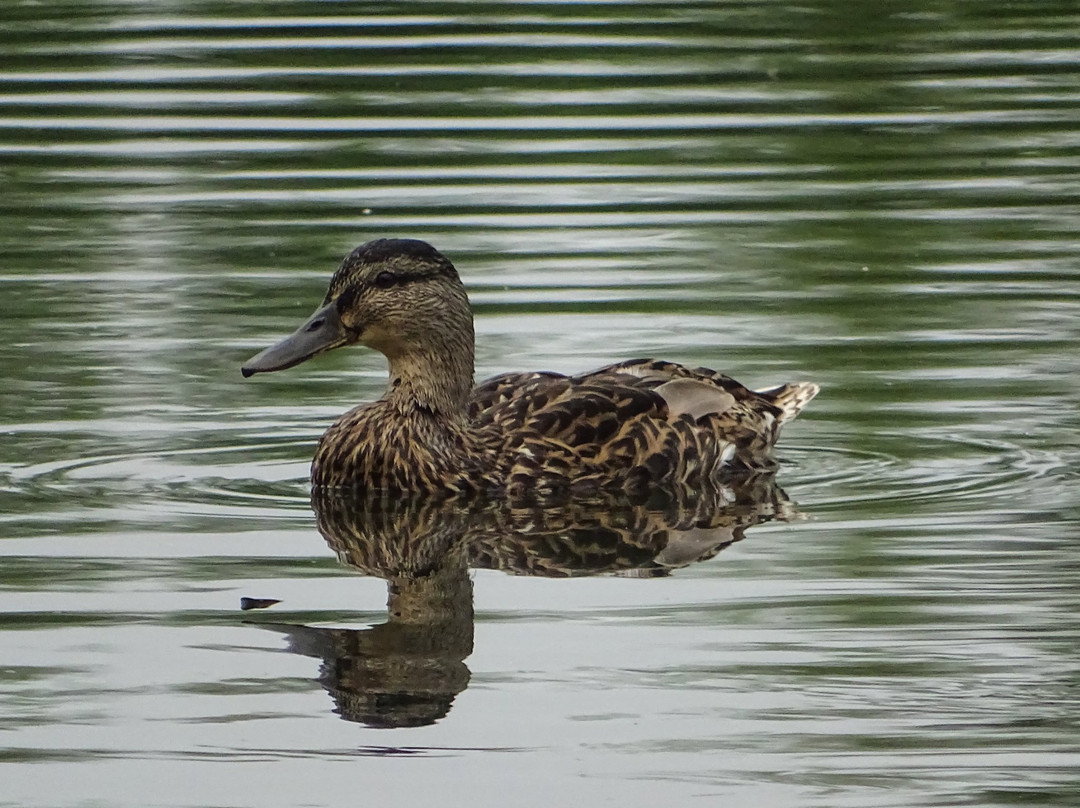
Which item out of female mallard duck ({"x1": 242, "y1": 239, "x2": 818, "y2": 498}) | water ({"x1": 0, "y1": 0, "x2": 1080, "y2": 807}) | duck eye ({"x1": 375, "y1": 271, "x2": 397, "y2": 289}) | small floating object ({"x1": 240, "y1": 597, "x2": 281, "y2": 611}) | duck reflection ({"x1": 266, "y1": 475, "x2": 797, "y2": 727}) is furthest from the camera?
duck eye ({"x1": 375, "y1": 271, "x2": 397, "y2": 289})

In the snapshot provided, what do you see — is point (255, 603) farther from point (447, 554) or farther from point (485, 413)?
point (485, 413)

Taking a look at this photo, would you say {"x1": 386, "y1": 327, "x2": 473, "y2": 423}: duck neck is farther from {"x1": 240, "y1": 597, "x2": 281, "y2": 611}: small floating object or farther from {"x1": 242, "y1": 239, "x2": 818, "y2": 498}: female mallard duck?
{"x1": 240, "y1": 597, "x2": 281, "y2": 611}: small floating object

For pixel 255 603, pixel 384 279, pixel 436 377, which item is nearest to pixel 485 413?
pixel 436 377

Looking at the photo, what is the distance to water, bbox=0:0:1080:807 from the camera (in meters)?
6.86

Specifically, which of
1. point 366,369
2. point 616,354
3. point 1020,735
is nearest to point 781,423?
point 616,354

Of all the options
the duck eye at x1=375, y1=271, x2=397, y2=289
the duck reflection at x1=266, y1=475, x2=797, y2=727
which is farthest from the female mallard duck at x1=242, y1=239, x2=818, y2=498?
the duck reflection at x1=266, y1=475, x2=797, y2=727

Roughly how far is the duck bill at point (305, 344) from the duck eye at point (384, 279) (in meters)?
0.19

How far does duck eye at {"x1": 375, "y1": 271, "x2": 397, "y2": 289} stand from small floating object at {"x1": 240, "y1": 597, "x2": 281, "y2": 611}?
2334 mm

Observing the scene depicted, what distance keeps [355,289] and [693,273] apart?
3.24 metres

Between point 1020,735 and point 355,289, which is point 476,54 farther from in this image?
point 1020,735

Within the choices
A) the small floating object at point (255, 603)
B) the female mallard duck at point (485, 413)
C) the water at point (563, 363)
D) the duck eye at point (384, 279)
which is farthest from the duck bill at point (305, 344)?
the small floating object at point (255, 603)

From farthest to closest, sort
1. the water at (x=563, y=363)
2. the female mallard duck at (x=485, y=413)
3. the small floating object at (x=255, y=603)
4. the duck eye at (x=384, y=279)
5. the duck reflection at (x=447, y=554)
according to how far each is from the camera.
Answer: the duck eye at (x=384, y=279), the female mallard duck at (x=485, y=413), the small floating object at (x=255, y=603), the duck reflection at (x=447, y=554), the water at (x=563, y=363)

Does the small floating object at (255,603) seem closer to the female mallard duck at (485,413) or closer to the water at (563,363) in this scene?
the water at (563,363)

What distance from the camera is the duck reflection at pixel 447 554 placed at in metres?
7.34
